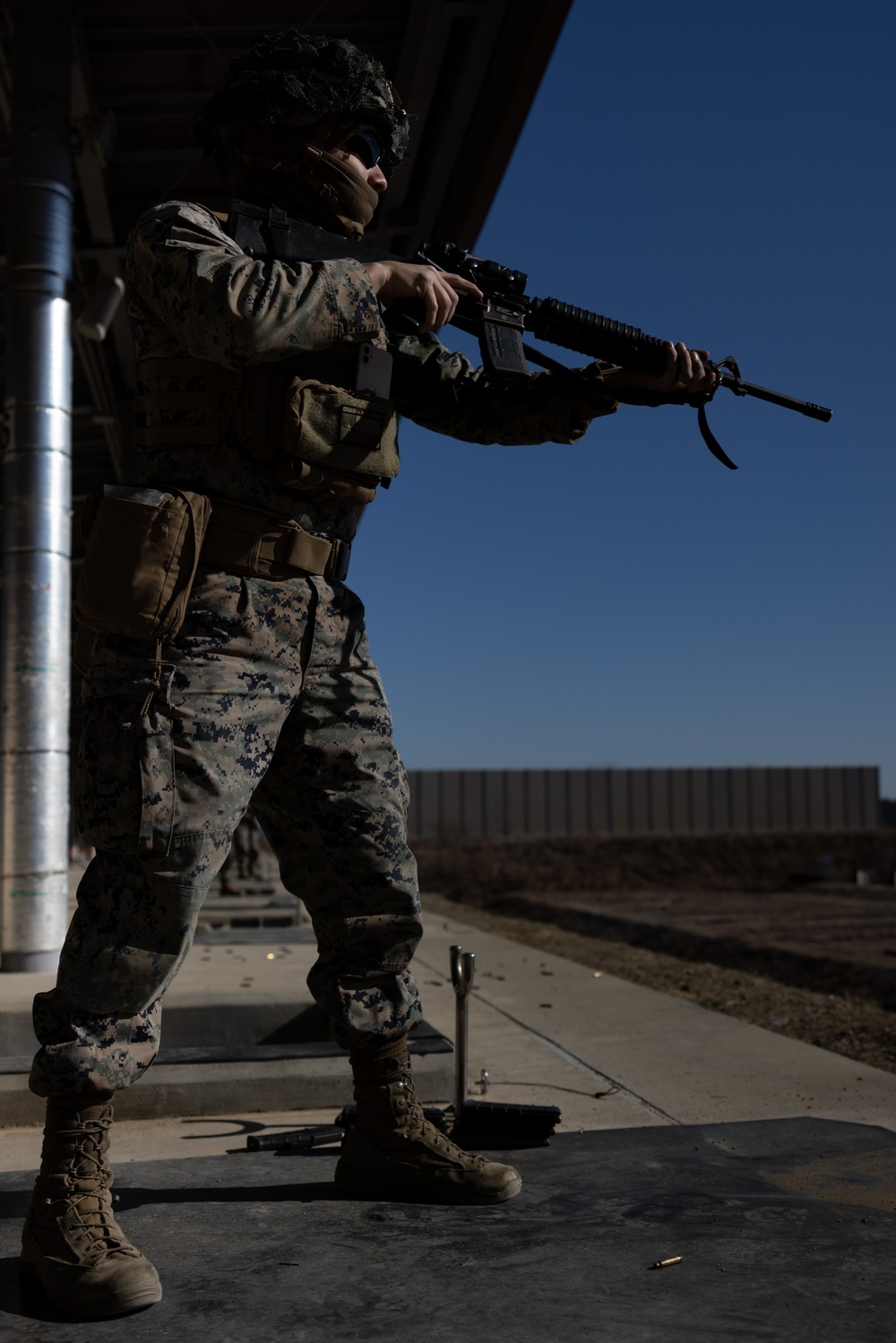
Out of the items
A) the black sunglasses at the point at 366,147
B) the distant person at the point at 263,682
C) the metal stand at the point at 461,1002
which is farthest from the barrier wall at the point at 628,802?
the black sunglasses at the point at 366,147

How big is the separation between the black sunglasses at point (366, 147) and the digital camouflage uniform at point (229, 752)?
0.34 metres

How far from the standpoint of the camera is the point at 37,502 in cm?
479

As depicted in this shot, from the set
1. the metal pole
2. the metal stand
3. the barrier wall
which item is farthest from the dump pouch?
the barrier wall

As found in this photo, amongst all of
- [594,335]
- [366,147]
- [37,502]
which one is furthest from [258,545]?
[37,502]

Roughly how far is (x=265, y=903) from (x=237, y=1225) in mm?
6873

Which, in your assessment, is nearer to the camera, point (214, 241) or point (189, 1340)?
point (189, 1340)

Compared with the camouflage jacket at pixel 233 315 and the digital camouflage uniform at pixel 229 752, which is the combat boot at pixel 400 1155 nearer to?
the digital camouflage uniform at pixel 229 752

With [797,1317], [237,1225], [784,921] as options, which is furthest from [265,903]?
[797,1317]

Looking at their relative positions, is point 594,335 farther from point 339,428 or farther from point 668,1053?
point 668,1053

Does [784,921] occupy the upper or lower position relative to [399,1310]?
lower

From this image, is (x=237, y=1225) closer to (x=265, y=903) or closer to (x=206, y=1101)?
(x=206, y=1101)

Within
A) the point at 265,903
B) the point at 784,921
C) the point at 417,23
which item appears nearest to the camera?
the point at 417,23

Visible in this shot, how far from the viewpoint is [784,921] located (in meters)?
11.2

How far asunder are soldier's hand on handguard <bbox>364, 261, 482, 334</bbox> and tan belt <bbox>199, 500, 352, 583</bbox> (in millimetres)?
453
